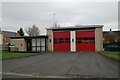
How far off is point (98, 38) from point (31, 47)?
49.2ft

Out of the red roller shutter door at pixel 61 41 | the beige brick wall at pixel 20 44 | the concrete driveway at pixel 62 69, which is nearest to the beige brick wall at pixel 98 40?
the red roller shutter door at pixel 61 41

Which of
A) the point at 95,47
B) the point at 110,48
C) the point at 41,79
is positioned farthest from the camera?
the point at 110,48

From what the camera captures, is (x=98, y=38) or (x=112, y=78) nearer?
(x=112, y=78)

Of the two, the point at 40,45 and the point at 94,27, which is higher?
the point at 94,27

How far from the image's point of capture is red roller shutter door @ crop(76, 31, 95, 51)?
36963 mm

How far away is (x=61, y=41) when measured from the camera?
39.1m

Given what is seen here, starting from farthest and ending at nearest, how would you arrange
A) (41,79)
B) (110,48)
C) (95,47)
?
(110,48)
(95,47)
(41,79)

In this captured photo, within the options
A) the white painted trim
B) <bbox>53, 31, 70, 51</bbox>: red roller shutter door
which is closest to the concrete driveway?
the white painted trim

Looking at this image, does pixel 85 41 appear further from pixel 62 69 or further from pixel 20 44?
pixel 62 69

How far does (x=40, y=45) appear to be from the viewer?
4041 cm

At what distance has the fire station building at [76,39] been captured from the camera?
36812 millimetres

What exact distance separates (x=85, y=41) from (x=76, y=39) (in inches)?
77.0

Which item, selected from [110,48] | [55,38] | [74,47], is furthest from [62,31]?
[110,48]

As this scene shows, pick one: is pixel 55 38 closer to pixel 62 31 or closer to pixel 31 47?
pixel 62 31
